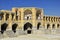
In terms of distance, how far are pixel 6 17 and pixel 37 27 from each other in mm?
9303

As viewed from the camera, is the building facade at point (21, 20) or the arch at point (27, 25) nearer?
the building facade at point (21, 20)

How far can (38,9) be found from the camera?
4284cm

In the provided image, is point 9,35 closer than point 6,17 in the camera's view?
Yes

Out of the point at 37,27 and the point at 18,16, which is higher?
the point at 18,16

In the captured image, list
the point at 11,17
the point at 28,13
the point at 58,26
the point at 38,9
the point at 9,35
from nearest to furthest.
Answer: the point at 9,35 → the point at 11,17 → the point at 38,9 → the point at 28,13 → the point at 58,26

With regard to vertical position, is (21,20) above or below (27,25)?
above

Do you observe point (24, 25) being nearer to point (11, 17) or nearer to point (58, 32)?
point (11, 17)

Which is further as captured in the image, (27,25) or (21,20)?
(27,25)

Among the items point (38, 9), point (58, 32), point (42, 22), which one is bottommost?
point (58, 32)

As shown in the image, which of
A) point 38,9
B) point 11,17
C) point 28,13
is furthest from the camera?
point 28,13

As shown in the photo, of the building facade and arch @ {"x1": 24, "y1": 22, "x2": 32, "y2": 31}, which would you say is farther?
arch @ {"x1": 24, "y1": 22, "x2": 32, "y2": 31}

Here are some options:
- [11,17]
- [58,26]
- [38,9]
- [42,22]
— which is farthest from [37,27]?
[58,26]

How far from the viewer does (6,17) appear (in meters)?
40.6

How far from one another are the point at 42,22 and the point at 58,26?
12.2 metres
